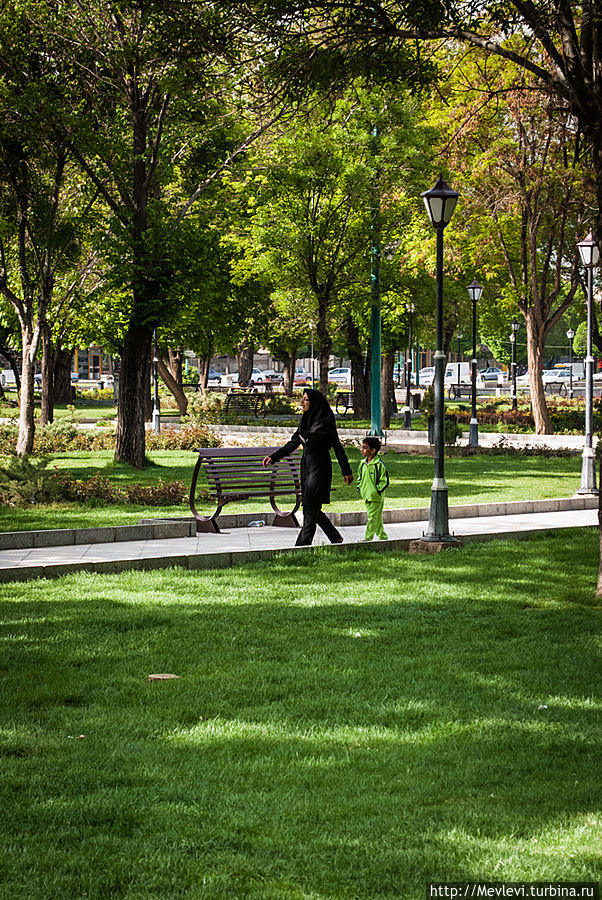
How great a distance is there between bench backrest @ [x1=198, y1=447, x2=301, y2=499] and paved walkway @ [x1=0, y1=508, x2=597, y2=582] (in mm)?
525

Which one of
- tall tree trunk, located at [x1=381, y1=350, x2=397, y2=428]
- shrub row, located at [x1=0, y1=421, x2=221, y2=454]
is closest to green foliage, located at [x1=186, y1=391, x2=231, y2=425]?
tall tree trunk, located at [x1=381, y1=350, x2=397, y2=428]

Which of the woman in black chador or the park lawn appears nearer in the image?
the woman in black chador

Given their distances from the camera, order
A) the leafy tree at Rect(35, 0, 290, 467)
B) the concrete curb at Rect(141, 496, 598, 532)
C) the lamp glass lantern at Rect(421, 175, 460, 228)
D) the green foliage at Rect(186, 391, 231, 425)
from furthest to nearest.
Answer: the green foliage at Rect(186, 391, 231, 425), the leafy tree at Rect(35, 0, 290, 467), the concrete curb at Rect(141, 496, 598, 532), the lamp glass lantern at Rect(421, 175, 460, 228)

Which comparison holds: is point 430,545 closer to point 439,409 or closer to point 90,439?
point 439,409

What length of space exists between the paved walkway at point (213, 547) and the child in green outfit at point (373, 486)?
0.22 meters

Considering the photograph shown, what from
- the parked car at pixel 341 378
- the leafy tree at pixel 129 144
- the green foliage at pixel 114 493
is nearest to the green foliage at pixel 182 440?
the leafy tree at pixel 129 144

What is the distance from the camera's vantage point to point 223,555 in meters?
10.8

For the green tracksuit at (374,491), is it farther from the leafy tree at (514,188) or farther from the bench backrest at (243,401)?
the bench backrest at (243,401)

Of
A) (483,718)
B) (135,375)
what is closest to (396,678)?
(483,718)

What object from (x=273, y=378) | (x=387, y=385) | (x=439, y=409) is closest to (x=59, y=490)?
(x=439, y=409)

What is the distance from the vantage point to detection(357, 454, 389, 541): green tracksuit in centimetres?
1185

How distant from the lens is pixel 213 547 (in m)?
11.9

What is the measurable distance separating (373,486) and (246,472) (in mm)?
2400

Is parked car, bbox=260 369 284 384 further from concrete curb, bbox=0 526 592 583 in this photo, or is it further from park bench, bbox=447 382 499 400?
concrete curb, bbox=0 526 592 583
